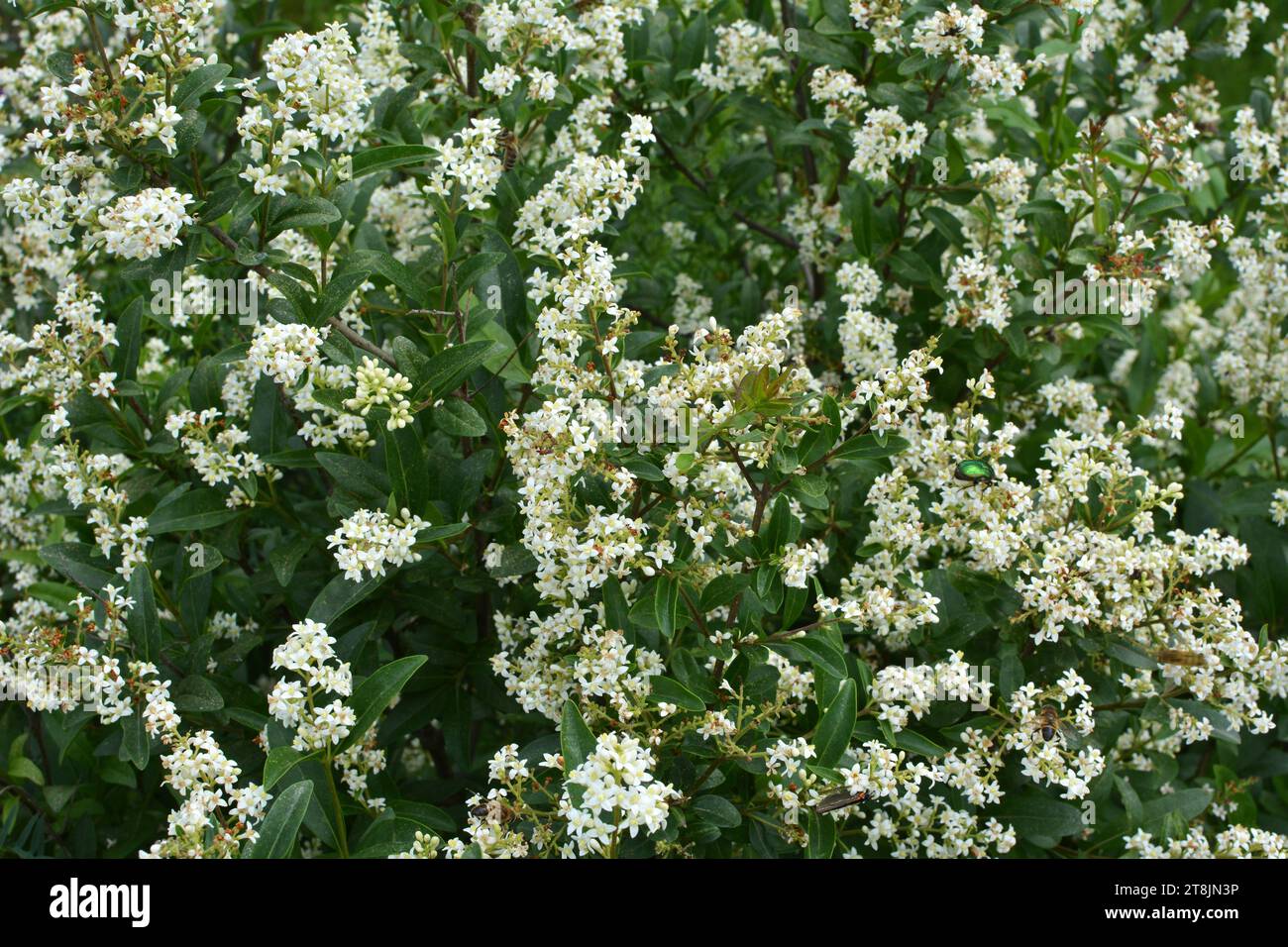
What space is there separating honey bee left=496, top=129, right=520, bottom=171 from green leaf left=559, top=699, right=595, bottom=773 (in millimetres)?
1738

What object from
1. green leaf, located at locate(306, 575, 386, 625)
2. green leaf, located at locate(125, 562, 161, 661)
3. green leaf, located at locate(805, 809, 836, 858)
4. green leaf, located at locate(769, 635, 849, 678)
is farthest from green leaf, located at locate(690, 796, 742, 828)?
green leaf, located at locate(125, 562, 161, 661)

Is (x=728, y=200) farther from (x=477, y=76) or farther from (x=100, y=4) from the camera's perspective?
(x=100, y=4)

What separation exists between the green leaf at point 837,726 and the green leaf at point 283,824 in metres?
1.08

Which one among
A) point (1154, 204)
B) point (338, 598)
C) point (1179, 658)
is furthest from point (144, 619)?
point (1154, 204)

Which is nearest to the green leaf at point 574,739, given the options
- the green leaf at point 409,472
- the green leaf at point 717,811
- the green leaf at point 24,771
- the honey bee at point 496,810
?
the honey bee at point 496,810

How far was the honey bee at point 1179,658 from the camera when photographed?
9.91ft

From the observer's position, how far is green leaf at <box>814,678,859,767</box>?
8.43 feet

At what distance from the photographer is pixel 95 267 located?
452 centimetres

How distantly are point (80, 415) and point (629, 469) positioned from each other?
162 cm

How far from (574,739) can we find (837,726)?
604mm

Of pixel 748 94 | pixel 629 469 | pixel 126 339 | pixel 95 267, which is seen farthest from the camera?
pixel 95 267

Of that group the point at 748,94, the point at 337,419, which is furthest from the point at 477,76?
the point at 337,419

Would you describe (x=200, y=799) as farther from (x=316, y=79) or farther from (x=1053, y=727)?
(x=1053, y=727)

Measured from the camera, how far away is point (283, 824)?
2.31 m
